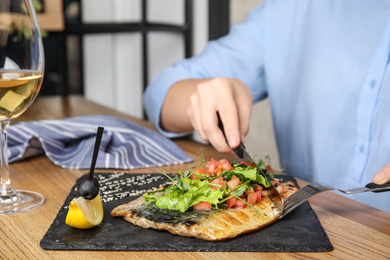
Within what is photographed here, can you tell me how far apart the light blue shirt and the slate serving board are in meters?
0.58

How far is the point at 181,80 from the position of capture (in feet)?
5.21

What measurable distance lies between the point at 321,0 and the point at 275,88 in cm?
35

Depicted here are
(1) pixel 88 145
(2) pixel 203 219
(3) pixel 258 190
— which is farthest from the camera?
(1) pixel 88 145

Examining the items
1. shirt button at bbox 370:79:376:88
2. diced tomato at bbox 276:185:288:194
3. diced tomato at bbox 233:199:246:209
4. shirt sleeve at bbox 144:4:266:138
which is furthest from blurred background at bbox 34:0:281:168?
diced tomato at bbox 233:199:246:209

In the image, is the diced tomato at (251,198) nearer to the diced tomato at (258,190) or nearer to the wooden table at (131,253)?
the diced tomato at (258,190)

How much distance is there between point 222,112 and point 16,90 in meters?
0.48

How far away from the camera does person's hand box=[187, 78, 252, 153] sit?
1.11 metres

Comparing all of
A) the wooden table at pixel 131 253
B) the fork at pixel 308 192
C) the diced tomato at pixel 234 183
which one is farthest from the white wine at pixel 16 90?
the fork at pixel 308 192

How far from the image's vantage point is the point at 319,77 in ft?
5.05

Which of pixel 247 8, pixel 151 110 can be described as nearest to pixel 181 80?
pixel 151 110

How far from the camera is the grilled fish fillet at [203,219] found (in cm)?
79

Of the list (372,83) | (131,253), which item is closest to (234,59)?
(372,83)

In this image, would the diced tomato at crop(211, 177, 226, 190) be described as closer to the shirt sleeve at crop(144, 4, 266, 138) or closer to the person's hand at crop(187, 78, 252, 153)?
the person's hand at crop(187, 78, 252, 153)

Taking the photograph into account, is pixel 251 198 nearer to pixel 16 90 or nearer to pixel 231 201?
pixel 231 201
